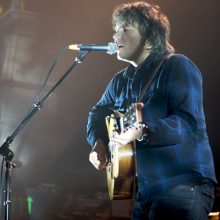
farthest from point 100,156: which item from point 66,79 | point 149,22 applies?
point 66,79

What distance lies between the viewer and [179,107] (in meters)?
2.29

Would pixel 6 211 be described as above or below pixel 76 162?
below

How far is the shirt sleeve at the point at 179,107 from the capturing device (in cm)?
221

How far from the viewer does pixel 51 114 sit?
8164mm

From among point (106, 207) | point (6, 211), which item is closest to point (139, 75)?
point (6, 211)

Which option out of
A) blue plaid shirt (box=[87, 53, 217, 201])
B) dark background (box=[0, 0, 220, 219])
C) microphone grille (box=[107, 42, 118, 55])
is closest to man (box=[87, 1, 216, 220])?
blue plaid shirt (box=[87, 53, 217, 201])

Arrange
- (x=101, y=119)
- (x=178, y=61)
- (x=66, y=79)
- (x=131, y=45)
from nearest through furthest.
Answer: (x=178, y=61) → (x=131, y=45) → (x=101, y=119) → (x=66, y=79)

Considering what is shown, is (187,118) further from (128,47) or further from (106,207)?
(106,207)

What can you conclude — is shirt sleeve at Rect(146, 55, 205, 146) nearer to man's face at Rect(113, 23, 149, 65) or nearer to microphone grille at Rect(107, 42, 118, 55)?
man's face at Rect(113, 23, 149, 65)

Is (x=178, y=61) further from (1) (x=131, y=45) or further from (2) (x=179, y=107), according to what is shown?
(1) (x=131, y=45)

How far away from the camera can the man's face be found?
2785 millimetres

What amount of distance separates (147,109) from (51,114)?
5.89 meters

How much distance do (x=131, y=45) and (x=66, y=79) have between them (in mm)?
5100

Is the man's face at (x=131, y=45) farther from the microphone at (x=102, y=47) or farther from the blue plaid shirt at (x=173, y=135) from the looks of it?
the blue plaid shirt at (x=173, y=135)
